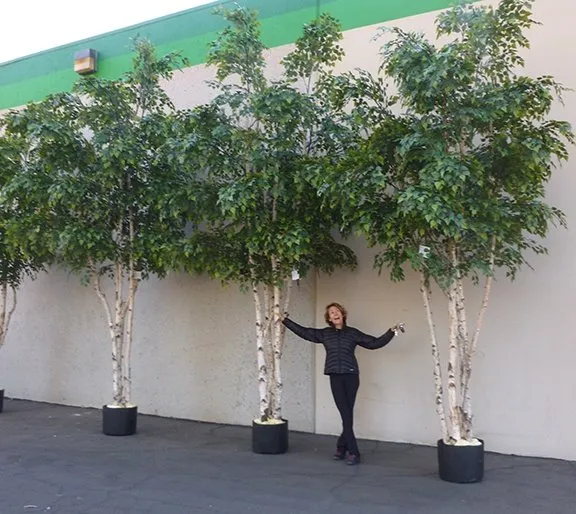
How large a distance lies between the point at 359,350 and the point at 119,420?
313 centimetres

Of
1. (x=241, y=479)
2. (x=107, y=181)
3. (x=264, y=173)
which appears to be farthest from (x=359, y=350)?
(x=107, y=181)

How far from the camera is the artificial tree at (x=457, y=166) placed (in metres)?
5.54

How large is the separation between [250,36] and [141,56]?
5.46ft

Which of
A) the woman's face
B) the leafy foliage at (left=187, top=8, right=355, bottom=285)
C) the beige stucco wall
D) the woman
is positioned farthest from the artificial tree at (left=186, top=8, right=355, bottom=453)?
the beige stucco wall

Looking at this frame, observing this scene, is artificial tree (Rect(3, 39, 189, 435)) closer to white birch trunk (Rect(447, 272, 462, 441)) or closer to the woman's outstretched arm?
the woman's outstretched arm

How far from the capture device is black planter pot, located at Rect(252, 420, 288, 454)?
7.06 meters

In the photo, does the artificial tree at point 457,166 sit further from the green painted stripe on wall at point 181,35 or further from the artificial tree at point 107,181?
the artificial tree at point 107,181

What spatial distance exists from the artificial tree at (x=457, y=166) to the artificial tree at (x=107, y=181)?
2556mm

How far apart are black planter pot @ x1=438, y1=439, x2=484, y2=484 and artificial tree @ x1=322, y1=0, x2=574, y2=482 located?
0.01 metres

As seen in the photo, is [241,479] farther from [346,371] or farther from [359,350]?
[359,350]

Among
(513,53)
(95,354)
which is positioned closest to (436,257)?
(513,53)

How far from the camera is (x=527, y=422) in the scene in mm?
7047

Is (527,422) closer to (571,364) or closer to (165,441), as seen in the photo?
(571,364)

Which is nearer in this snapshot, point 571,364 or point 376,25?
point 571,364
